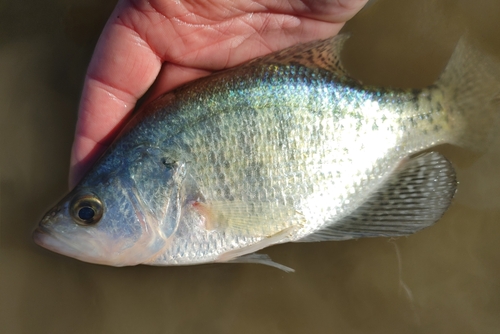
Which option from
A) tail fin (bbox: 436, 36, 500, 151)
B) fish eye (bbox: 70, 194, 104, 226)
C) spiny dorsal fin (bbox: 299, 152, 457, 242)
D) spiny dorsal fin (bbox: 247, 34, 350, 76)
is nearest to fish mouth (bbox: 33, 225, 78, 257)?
fish eye (bbox: 70, 194, 104, 226)

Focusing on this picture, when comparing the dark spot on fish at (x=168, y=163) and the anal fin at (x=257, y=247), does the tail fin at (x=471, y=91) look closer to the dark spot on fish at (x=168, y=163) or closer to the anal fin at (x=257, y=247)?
the anal fin at (x=257, y=247)

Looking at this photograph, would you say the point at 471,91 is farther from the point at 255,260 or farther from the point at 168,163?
the point at 168,163

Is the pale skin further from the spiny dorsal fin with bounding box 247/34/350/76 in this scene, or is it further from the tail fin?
the tail fin

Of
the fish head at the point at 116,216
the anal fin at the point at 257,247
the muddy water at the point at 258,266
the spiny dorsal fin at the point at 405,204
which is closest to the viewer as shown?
the fish head at the point at 116,216

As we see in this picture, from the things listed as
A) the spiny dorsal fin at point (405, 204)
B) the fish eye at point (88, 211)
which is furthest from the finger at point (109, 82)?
the spiny dorsal fin at point (405, 204)

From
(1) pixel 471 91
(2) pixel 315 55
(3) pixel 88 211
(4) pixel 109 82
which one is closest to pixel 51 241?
(3) pixel 88 211

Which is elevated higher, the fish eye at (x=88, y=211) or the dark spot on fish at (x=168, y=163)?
the dark spot on fish at (x=168, y=163)
